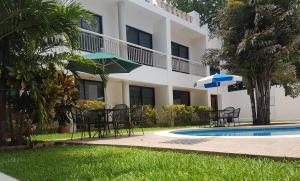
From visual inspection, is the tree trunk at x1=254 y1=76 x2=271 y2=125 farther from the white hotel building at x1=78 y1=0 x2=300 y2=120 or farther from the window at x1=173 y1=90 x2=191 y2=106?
the window at x1=173 y1=90 x2=191 y2=106

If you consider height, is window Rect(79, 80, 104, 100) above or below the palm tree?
below

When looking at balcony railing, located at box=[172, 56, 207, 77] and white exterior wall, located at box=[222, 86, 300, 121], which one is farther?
white exterior wall, located at box=[222, 86, 300, 121]

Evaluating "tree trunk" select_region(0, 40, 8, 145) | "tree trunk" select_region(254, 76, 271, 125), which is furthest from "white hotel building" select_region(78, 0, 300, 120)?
"tree trunk" select_region(0, 40, 8, 145)

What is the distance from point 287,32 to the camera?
51.1 feet

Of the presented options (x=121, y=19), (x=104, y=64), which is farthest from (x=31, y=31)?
(x=121, y=19)

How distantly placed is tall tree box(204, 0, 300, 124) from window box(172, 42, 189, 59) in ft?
22.1

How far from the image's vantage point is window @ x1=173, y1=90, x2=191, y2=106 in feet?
76.8

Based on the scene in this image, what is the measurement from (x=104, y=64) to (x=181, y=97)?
13625 millimetres

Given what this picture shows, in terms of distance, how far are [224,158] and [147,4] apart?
14542mm

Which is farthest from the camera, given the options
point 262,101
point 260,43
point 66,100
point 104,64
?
point 262,101

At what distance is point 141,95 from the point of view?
65.7ft

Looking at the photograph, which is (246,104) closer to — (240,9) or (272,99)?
(272,99)

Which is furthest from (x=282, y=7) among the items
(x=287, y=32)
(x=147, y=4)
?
(x=147, y=4)

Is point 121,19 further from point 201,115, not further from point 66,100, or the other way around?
point 66,100
